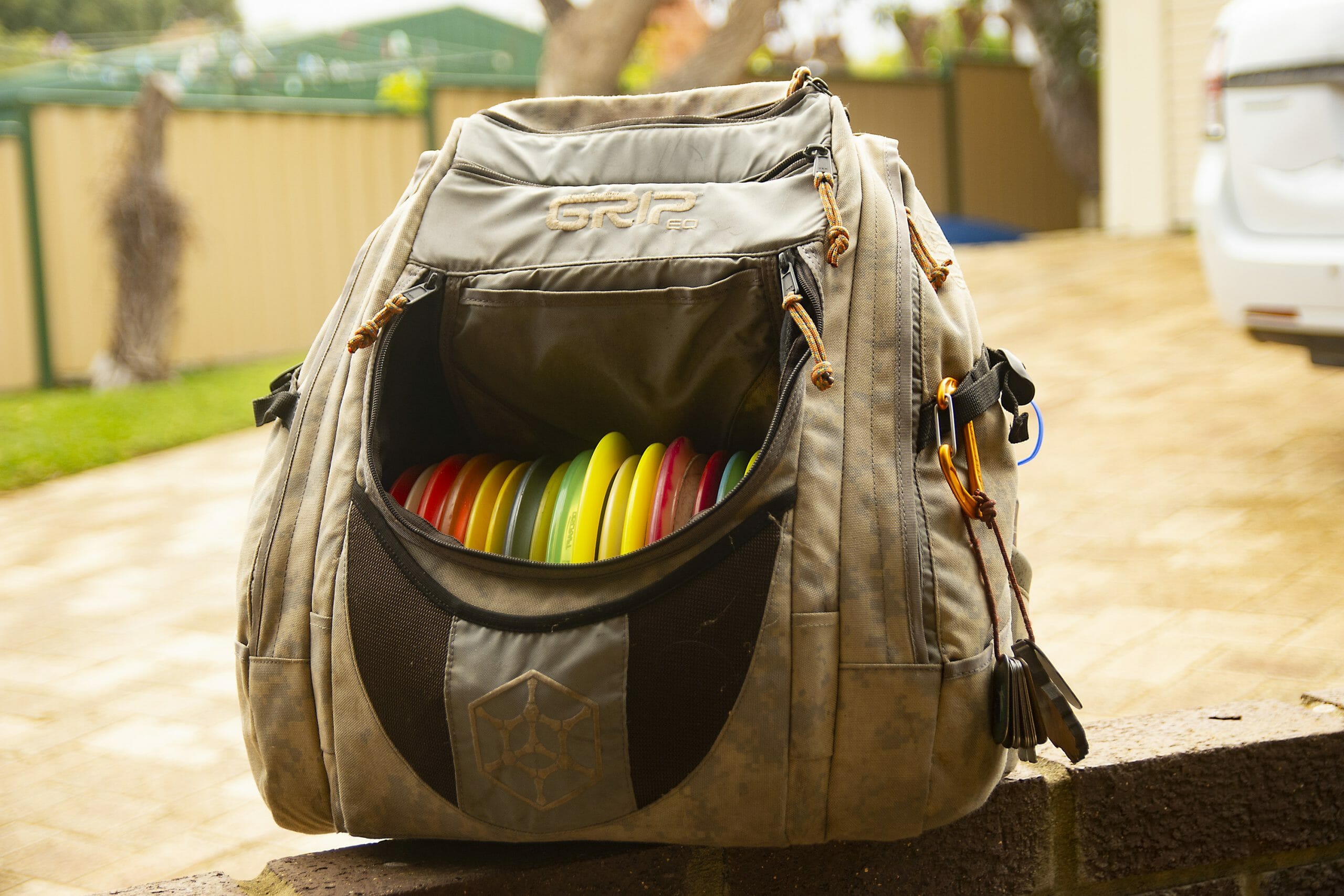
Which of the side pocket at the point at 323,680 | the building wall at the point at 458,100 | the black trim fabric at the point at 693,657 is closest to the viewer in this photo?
the black trim fabric at the point at 693,657

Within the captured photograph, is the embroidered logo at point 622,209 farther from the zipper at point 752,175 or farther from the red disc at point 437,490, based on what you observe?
the red disc at point 437,490

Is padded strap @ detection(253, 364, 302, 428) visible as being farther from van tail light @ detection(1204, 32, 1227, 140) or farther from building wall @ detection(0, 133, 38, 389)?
building wall @ detection(0, 133, 38, 389)

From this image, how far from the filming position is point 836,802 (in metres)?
1.36

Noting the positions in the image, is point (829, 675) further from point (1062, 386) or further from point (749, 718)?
point (1062, 386)

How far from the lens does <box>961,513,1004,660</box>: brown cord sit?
1409 millimetres

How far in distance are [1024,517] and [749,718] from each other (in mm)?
2410

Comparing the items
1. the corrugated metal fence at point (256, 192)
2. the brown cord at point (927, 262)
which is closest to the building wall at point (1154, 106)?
the corrugated metal fence at point (256, 192)

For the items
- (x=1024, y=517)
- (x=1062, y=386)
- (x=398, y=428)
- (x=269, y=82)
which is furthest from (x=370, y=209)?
(x=398, y=428)

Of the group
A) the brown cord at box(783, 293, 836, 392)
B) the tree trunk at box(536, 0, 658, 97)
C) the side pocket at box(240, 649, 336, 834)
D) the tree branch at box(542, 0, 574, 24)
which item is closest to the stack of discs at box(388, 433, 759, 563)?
the brown cord at box(783, 293, 836, 392)

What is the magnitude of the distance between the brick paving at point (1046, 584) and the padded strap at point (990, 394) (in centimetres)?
91

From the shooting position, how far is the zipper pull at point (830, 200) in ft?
4.75

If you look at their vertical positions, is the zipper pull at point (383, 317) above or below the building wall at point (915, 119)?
below

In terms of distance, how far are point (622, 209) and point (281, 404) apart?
51 cm

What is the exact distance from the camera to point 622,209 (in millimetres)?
1548
